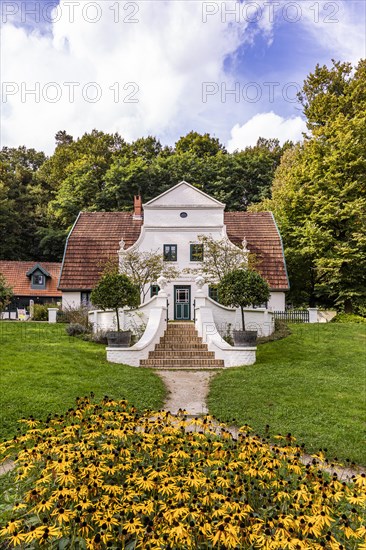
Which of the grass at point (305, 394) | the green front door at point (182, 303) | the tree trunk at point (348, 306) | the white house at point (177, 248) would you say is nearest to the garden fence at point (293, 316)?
the white house at point (177, 248)

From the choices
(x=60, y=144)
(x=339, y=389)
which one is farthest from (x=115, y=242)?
(x=60, y=144)

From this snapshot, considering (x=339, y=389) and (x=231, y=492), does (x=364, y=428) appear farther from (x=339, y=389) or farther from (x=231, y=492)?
(x=231, y=492)

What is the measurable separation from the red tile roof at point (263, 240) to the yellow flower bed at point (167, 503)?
19098 mm

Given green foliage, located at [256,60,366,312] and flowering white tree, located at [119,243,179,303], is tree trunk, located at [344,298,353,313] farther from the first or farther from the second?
flowering white tree, located at [119,243,179,303]

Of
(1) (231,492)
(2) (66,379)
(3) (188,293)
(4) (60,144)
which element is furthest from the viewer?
(4) (60,144)

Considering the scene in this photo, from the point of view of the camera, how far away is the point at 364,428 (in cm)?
782

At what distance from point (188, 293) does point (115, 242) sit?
587 centimetres

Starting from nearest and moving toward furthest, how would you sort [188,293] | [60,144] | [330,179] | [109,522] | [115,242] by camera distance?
[109,522], [188,293], [115,242], [330,179], [60,144]

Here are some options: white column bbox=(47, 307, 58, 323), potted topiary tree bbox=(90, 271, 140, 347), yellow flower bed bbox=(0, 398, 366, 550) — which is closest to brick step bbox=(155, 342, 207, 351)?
potted topiary tree bbox=(90, 271, 140, 347)

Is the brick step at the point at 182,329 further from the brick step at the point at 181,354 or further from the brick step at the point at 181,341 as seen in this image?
the brick step at the point at 181,354

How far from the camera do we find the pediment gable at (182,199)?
23.7 meters

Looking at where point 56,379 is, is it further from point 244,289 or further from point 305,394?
point 244,289

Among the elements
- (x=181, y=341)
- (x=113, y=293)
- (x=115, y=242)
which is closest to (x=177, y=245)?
(x=115, y=242)

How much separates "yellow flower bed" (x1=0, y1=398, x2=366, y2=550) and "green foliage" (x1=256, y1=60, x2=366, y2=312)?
75.2 feet
